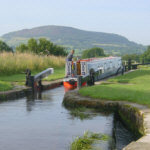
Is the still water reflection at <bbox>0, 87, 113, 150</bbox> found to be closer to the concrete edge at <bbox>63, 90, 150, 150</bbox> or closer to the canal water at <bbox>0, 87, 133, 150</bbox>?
the canal water at <bbox>0, 87, 133, 150</bbox>

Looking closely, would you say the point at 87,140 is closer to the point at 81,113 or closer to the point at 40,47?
the point at 81,113

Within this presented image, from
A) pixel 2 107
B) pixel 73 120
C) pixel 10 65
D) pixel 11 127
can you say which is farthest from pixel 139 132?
pixel 10 65

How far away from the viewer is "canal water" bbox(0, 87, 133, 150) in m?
9.43

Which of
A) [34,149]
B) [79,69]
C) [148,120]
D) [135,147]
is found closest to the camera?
[135,147]

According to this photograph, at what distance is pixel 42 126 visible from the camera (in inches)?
444

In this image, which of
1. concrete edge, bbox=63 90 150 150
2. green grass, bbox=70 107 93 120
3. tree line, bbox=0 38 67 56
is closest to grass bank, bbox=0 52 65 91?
concrete edge, bbox=63 90 150 150

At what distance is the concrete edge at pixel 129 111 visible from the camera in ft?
26.1

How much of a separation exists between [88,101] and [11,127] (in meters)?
3.62

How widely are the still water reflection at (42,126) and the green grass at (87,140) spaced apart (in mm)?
248

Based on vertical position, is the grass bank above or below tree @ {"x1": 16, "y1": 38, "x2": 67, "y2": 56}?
below

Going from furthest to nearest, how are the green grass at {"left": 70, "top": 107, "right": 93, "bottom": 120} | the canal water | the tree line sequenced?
the tree line, the green grass at {"left": 70, "top": 107, "right": 93, "bottom": 120}, the canal water

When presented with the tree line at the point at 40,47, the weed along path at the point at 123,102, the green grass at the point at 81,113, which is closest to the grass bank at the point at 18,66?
the weed along path at the point at 123,102

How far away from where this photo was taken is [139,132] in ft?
33.6

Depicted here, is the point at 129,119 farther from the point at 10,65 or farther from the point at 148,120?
the point at 10,65
